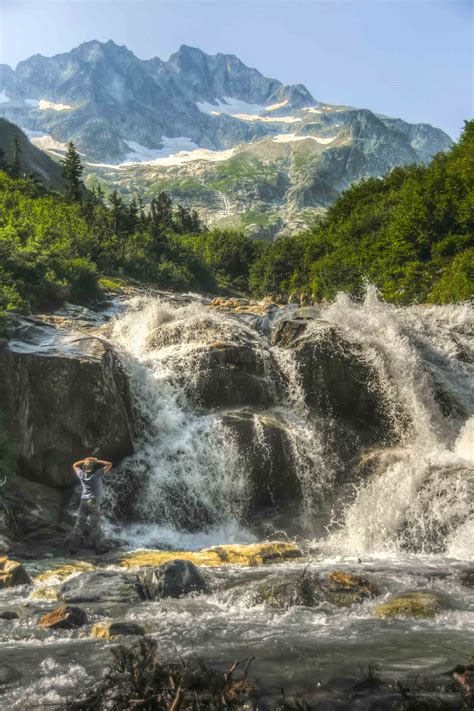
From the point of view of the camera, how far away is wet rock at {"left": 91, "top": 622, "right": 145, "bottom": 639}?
26.8 feet

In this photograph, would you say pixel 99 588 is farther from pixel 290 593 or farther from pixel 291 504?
pixel 291 504

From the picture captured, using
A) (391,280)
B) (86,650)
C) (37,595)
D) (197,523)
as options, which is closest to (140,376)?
(197,523)

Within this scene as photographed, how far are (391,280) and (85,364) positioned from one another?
30209mm

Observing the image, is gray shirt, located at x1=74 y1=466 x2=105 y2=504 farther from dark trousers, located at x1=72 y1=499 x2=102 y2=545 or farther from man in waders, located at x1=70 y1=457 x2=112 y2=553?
dark trousers, located at x1=72 y1=499 x2=102 y2=545

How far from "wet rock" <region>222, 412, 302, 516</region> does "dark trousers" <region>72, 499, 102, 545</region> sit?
4911 mm

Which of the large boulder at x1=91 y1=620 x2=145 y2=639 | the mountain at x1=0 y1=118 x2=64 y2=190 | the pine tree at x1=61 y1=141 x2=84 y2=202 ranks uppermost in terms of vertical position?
the mountain at x1=0 y1=118 x2=64 y2=190

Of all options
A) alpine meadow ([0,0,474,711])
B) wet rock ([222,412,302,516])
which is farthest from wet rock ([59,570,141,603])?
wet rock ([222,412,302,516])

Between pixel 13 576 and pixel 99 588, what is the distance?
6.36 feet

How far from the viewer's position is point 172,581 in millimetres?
10633

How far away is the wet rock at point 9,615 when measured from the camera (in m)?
9.11

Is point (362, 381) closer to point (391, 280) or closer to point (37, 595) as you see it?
point (37, 595)

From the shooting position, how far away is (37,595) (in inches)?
410

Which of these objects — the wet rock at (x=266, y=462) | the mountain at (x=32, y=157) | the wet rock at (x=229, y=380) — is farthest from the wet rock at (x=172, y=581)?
the mountain at (x=32, y=157)

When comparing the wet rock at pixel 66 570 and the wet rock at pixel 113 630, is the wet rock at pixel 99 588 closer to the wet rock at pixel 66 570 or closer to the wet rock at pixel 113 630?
the wet rock at pixel 66 570
